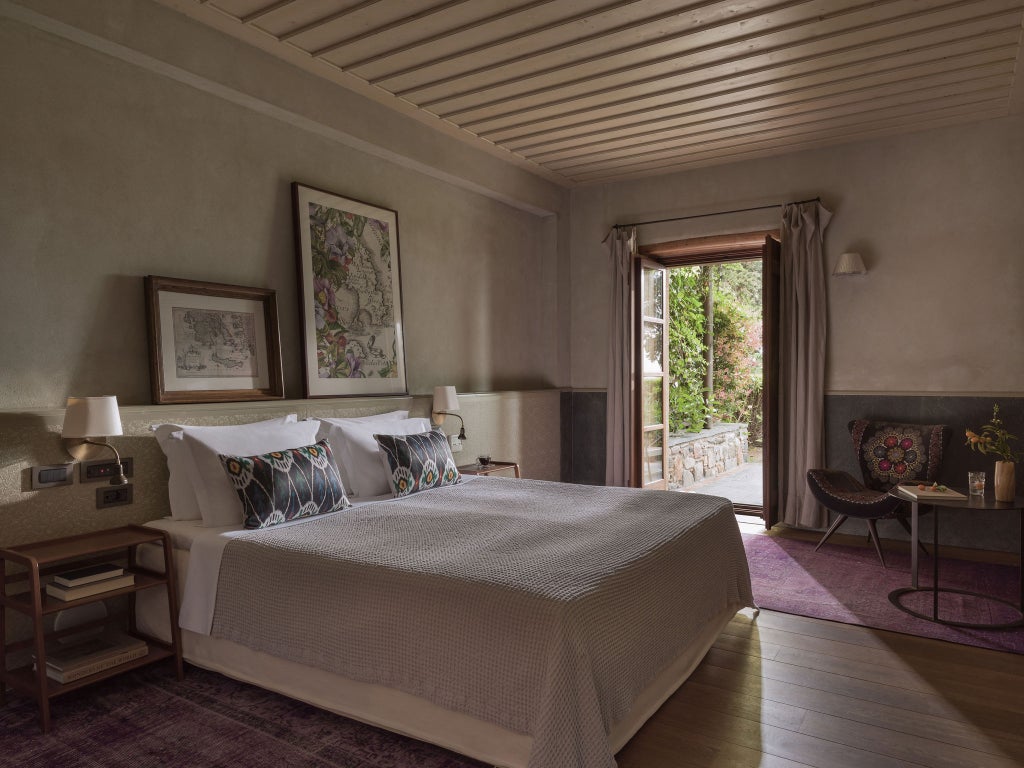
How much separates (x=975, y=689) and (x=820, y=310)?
3.10 metres

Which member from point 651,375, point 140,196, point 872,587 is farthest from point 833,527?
point 140,196

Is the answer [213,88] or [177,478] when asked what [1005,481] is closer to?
[177,478]

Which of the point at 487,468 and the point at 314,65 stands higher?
the point at 314,65

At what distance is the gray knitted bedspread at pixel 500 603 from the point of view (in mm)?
1905

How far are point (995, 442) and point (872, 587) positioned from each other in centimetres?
135

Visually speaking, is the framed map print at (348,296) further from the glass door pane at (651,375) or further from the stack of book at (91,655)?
the glass door pane at (651,375)

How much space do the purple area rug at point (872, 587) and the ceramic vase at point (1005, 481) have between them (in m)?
0.57

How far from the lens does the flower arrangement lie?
367 centimetres

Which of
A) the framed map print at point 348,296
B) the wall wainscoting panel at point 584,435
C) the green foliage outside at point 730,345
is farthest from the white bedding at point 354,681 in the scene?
the green foliage outside at point 730,345

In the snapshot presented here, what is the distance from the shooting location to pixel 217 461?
9.63 ft

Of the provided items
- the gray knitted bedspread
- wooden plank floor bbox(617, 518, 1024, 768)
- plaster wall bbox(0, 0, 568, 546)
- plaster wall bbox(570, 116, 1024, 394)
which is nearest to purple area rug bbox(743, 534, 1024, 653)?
wooden plank floor bbox(617, 518, 1024, 768)

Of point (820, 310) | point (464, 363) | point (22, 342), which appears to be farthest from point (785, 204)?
point (22, 342)

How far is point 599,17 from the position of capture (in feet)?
10.6

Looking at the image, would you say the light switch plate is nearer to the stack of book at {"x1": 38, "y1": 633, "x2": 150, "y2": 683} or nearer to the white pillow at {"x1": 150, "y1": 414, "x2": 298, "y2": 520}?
the white pillow at {"x1": 150, "y1": 414, "x2": 298, "y2": 520}
